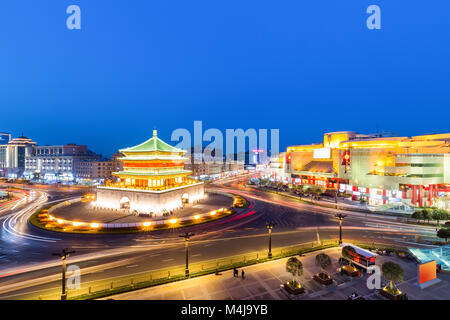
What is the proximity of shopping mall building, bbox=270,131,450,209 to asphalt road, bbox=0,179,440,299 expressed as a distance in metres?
17.1

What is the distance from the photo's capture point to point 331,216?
44500 millimetres

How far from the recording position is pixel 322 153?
8512 cm

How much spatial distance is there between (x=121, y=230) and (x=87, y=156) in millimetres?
104537

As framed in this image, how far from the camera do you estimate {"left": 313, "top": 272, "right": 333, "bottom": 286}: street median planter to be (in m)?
19.8

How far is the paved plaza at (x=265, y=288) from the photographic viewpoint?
714 inches

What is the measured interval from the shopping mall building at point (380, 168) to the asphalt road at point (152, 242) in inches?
674

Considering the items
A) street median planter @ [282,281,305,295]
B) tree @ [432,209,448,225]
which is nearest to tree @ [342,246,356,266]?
street median planter @ [282,281,305,295]

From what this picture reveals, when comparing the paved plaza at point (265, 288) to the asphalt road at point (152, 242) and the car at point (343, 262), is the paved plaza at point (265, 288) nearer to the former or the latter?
the car at point (343, 262)

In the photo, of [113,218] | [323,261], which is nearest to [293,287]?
[323,261]

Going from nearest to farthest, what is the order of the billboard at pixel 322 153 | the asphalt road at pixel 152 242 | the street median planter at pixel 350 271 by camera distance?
the street median planter at pixel 350 271
the asphalt road at pixel 152 242
the billboard at pixel 322 153

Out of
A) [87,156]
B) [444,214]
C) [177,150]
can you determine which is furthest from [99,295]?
[87,156]

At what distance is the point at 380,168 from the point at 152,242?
62.2 meters

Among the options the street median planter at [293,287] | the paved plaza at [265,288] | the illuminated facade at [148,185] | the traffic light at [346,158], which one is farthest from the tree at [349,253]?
the traffic light at [346,158]
